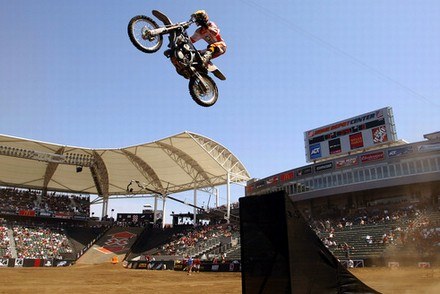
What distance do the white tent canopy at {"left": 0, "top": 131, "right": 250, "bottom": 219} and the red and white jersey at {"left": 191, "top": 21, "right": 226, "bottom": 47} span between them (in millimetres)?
31978

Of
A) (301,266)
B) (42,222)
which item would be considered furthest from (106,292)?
(42,222)

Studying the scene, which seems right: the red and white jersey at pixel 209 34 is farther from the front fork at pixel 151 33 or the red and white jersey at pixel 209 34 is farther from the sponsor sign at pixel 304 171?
the sponsor sign at pixel 304 171

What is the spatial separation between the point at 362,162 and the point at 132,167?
104 ft

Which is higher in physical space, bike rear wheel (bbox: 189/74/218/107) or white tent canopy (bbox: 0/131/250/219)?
white tent canopy (bbox: 0/131/250/219)

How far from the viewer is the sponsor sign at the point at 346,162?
4147 cm

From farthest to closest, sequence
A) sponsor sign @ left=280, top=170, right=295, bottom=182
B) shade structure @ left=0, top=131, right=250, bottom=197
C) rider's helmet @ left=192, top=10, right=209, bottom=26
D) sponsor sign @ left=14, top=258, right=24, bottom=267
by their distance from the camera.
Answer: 1. sponsor sign @ left=280, top=170, right=295, bottom=182
2. shade structure @ left=0, top=131, right=250, bottom=197
3. sponsor sign @ left=14, top=258, right=24, bottom=267
4. rider's helmet @ left=192, top=10, right=209, bottom=26

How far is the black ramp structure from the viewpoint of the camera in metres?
6.00

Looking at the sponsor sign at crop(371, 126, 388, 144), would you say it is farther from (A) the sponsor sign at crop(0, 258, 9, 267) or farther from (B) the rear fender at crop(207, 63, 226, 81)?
(A) the sponsor sign at crop(0, 258, 9, 267)

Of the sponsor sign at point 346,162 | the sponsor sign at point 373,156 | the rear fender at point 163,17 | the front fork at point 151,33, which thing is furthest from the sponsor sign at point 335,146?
the front fork at point 151,33

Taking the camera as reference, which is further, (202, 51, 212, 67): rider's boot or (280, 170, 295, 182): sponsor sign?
(280, 170, 295, 182): sponsor sign

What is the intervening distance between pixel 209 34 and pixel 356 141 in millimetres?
36727

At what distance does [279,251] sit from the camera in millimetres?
6074

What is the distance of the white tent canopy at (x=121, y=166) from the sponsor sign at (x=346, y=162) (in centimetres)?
1311

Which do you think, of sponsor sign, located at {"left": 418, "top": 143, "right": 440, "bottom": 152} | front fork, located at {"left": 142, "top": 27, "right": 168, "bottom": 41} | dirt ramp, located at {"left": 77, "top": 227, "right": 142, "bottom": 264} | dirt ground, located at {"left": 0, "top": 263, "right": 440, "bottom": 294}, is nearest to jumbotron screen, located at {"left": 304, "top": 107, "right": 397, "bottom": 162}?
sponsor sign, located at {"left": 418, "top": 143, "right": 440, "bottom": 152}
